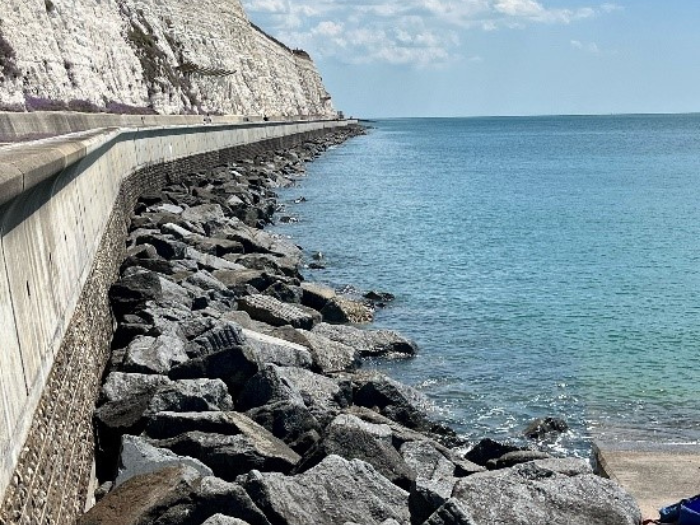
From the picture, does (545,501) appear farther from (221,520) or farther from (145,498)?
(145,498)

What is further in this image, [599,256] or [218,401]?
[599,256]

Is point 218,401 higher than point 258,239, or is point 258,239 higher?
point 218,401

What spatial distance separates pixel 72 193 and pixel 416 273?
1450 centimetres

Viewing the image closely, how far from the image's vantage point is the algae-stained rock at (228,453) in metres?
7.08

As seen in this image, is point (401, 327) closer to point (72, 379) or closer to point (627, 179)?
point (72, 379)

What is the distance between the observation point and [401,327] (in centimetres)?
1698

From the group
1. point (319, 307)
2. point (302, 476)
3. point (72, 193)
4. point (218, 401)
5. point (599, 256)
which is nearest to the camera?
point (302, 476)

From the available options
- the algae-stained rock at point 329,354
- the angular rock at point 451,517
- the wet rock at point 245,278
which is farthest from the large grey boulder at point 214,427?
the wet rock at point 245,278

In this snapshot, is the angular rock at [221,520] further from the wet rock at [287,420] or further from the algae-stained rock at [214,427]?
the wet rock at [287,420]

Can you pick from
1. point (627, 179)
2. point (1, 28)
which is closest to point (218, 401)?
point (1, 28)

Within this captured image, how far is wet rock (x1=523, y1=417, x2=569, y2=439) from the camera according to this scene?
37.2 feet

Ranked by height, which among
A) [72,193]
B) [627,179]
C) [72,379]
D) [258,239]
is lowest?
[627,179]

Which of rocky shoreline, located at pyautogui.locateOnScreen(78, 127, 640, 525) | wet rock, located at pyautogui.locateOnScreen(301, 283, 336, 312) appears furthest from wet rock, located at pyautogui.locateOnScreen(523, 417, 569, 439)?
wet rock, located at pyautogui.locateOnScreen(301, 283, 336, 312)

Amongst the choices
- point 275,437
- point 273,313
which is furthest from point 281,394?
point 273,313
